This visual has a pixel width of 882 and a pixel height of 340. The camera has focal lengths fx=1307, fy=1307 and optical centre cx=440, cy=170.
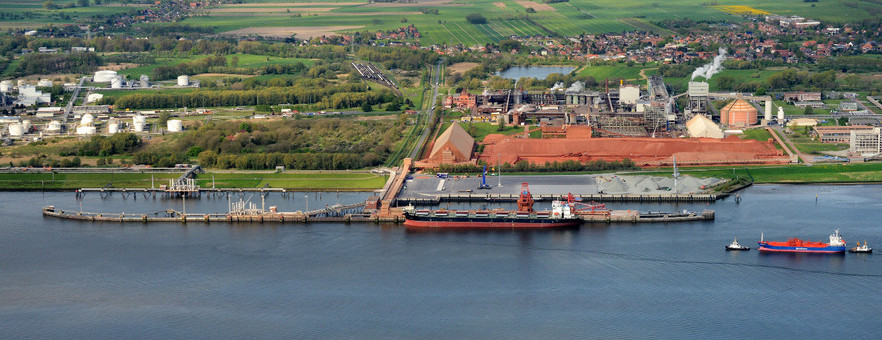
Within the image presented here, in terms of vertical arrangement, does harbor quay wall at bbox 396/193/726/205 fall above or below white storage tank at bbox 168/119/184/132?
below

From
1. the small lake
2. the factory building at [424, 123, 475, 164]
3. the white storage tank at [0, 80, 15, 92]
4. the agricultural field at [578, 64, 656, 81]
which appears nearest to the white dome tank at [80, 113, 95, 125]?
the white storage tank at [0, 80, 15, 92]

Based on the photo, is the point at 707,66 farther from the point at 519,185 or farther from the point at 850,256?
the point at 850,256

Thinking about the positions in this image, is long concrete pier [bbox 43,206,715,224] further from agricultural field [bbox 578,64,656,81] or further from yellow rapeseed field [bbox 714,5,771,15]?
yellow rapeseed field [bbox 714,5,771,15]

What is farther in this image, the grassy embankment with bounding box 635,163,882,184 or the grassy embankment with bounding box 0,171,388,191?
the grassy embankment with bounding box 0,171,388,191

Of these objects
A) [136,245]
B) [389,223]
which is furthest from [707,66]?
[136,245]

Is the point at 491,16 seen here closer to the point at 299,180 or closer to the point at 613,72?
the point at 613,72

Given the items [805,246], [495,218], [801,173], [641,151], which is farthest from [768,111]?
[805,246]

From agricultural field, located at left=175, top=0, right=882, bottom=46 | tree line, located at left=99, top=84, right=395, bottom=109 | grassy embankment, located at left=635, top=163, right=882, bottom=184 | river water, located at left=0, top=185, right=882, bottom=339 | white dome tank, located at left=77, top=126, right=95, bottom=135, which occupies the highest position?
agricultural field, located at left=175, top=0, right=882, bottom=46
